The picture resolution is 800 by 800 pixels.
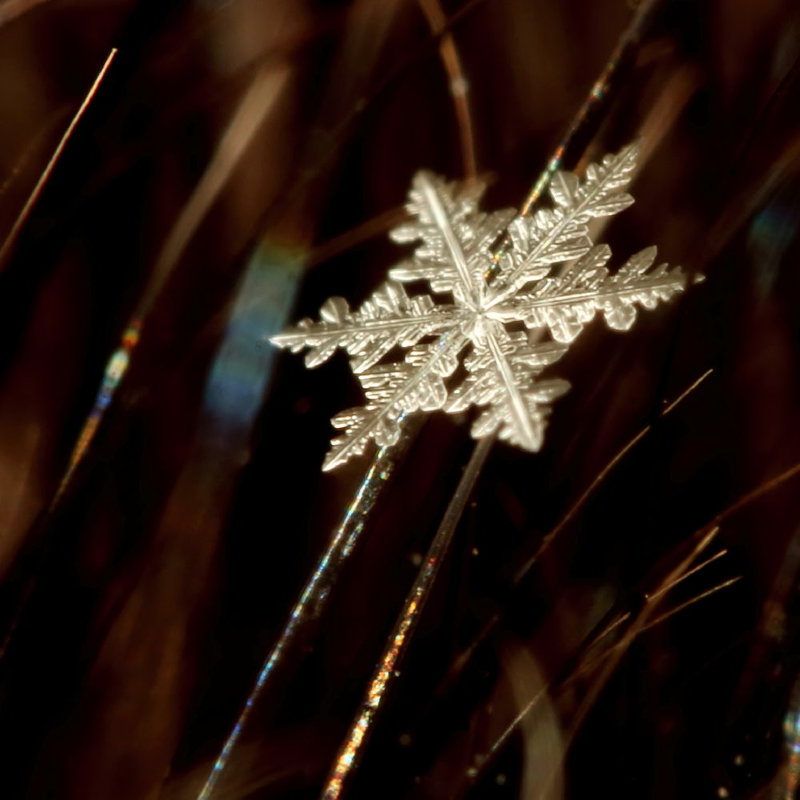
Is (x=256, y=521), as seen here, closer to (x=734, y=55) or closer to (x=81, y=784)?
(x=81, y=784)

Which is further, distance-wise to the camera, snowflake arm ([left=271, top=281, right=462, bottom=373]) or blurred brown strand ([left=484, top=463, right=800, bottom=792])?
blurred brown strand ([left=484, top=463, right=800, bottom=792])

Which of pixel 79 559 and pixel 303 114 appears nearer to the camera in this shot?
pixel 79 559

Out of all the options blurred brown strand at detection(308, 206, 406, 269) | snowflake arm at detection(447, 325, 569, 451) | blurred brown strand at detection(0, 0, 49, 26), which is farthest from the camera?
blurred brown strand at detection(308, 206, 406, 269)

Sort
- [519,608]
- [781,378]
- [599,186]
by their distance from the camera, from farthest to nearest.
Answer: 1. [781,378]
2. [519,608]
3. [599,186]

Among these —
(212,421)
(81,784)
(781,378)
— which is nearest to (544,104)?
(781,378)

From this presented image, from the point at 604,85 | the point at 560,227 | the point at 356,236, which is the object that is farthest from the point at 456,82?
the point at 560,227

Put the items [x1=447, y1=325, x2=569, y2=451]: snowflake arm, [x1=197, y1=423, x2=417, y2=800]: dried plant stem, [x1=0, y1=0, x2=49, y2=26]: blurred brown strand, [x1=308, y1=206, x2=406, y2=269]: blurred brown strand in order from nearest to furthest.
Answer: [x1=447, y1=325, x2=569, y2=451]: snowflake arm < [x1=197, y1=423, x2=417, y2=800]: dried plant stem < [x1=0, y1=0, x2=49, y2=26]: blurred brown strand < [x1=308, y1=206, x2=406, y2=269]: blurred brown strand

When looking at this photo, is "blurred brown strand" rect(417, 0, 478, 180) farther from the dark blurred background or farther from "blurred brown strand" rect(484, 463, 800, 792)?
"blurred brown strand" rect(484, 463, 800, 792)

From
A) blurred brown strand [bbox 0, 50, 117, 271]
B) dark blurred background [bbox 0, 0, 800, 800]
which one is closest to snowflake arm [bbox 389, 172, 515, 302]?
dark blurred background [bbox 0, 0, 800, 800]
